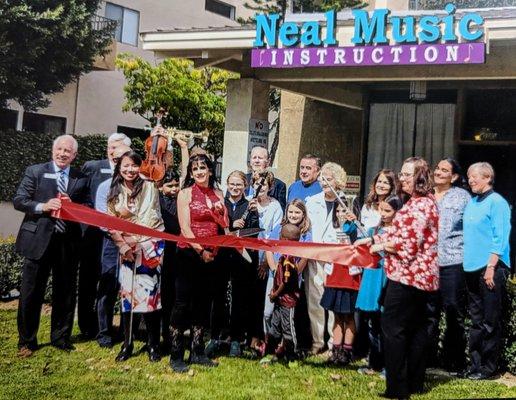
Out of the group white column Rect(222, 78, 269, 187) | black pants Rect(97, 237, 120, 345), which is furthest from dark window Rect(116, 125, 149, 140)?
black pants Rect(97, 237, 120, 345)

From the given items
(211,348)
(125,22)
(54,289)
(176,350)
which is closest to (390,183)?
(211,348)

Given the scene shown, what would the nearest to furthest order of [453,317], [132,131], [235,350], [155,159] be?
[453,317] → [235,350] → [155,159] → [132,131]

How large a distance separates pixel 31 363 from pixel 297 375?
8.10ft

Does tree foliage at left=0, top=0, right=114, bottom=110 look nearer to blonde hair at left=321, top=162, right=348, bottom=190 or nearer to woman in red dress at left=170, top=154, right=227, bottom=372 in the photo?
woman in red dress at left=170, top=154, right=227, bottom=372

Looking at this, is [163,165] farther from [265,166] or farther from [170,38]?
[170,38]

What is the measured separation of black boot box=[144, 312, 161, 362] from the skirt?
5.35 feet

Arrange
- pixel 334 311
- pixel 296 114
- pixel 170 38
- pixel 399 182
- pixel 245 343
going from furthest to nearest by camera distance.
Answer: pixel 296 114 < pixel 170 38 < pixel 245 343 < pixel 334 311 < pixel 399 182

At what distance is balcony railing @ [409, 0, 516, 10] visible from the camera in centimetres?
1171

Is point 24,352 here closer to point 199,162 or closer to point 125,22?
point 199,162

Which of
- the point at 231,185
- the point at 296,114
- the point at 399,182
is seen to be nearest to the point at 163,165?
the point at 231,185

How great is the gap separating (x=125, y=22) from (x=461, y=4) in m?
13.8

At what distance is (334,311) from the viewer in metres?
6.53

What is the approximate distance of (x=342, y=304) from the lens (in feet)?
21.4

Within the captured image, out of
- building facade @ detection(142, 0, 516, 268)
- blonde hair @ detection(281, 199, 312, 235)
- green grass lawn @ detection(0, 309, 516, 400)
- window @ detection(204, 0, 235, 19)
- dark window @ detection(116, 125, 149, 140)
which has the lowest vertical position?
green grass lawn @ detection(0, 309, 516, 400)
